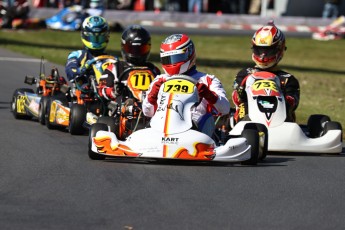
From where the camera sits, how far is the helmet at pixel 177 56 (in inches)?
364

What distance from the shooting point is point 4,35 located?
2641cm

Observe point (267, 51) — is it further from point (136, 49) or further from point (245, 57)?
point (245, 57)

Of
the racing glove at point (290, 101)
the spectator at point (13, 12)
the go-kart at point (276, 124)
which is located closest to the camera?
the go-kart at point (276, 124)

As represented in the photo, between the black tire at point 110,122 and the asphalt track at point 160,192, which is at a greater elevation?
the asphalt track at point 160,192

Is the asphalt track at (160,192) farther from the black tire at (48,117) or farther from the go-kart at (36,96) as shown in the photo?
the go-kart at (36,96)

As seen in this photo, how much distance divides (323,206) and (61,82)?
219 inches

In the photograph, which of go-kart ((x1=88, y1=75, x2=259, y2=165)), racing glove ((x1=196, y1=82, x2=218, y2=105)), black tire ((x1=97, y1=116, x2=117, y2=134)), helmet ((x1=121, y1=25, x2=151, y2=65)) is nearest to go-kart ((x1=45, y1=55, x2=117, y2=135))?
helmet ((x1=121, y1=25, x2=151, y2=65))

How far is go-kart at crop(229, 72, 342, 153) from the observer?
9766mm

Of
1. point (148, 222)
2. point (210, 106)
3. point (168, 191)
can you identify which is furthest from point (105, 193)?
point (210, 106)

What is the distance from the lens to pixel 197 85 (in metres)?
8.98

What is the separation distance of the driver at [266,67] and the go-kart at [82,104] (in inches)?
57.7

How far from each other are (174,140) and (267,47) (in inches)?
95.3

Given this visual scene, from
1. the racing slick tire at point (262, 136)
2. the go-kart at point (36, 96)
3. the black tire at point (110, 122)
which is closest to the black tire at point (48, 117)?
the go-kart at point (36, 96)

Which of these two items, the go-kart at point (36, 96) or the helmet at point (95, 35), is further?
the helmet at point (95, 35)
